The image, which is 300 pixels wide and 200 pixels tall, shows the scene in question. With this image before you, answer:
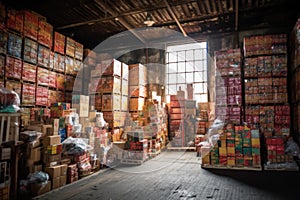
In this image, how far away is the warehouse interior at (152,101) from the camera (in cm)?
465

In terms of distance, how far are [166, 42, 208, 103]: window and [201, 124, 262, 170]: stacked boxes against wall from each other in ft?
14.7

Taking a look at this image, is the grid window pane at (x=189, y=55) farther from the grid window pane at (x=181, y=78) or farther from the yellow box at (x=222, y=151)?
the yellow box at (x=222, y=151)

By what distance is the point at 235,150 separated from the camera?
6.34m

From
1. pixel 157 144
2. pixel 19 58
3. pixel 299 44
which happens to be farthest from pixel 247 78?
pixel 19 58

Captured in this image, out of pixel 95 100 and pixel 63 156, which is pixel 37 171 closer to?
pixel 63 156

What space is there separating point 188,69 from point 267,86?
15.2 feet

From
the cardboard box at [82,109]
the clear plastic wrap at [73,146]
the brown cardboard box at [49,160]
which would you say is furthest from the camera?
the cardboard box at [82,109]

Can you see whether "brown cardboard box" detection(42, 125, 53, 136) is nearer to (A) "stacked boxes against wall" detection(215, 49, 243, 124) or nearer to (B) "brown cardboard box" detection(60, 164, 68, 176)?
(B) "brown cardboard box" detection(60, 164, 68, 176)

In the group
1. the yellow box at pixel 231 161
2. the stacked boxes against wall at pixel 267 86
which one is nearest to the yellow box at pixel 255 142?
the yellow box at pixel 231 161

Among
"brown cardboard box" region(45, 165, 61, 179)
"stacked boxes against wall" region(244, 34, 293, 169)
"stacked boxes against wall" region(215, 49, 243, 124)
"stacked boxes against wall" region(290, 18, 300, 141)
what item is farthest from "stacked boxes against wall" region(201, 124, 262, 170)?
"brown cardboard box" region(45, 165, 61, 179)

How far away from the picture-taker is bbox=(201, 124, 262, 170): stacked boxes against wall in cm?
620

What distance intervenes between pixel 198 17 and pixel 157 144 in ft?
17.3

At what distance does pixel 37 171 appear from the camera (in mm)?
4602

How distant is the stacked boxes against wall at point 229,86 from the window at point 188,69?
2.87 m
